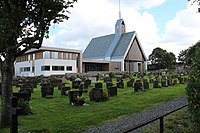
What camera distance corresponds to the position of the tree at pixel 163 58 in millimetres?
79500

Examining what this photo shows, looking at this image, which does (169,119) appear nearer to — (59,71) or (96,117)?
(96,117)

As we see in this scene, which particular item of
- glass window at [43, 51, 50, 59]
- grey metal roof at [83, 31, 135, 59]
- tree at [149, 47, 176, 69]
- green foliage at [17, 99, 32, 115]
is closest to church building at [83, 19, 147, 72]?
grey metal roof at [83, 31, 135, 59]

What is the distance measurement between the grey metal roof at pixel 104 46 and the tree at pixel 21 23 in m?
64.4

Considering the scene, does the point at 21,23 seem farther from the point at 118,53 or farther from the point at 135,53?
the point at 135,53

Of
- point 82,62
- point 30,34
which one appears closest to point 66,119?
point 30,34

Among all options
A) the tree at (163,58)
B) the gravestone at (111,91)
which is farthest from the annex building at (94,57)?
the gravestone at (111,91)

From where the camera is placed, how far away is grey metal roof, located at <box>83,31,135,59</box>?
75125mm

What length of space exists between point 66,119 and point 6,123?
216cm

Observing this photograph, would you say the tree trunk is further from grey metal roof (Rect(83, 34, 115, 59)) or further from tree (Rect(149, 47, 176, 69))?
tree (Rect(149, 47, 176, 69))

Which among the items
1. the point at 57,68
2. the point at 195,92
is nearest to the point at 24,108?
the point at 195,92

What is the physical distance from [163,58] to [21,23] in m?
75.8

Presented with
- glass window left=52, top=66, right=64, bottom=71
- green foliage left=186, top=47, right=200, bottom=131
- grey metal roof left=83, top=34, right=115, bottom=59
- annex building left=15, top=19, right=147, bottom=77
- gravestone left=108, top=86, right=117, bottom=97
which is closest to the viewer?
green foliage left=186, top=47, right=200, bottom=131

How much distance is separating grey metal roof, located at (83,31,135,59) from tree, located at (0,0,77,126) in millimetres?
64389

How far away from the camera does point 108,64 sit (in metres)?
69.9
